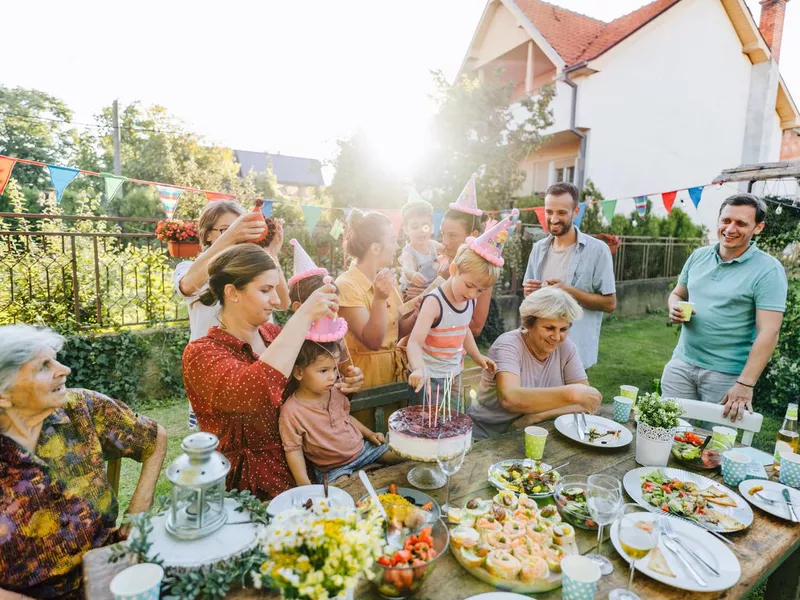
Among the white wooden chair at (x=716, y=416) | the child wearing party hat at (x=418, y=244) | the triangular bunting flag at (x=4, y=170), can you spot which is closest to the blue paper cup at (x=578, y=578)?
the white wooden chair at (x=716, y=416)

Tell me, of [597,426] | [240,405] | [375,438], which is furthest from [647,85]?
[240,405]

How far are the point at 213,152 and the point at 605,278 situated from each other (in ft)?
52.8

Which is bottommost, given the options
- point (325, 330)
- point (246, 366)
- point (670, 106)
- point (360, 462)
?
point (360, 462)

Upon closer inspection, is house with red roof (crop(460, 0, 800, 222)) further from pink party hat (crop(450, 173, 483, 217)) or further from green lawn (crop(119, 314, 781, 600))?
pink party hat (crop(450, 173, 483, 217))

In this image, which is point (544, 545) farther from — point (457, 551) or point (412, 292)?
point (412, 292)

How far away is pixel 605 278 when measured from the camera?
3.57 metres

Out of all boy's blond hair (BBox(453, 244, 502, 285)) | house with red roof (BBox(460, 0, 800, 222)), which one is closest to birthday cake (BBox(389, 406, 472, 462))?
boy's blond hair (BBox(453, 244, 502, 285))

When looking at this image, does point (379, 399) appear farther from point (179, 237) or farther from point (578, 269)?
point (179, 237)

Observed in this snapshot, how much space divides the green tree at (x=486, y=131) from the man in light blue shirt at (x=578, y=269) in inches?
202

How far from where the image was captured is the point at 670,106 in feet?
42.1

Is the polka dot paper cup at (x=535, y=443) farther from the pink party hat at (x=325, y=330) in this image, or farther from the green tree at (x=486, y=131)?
the green tree at (x=486, y=131)

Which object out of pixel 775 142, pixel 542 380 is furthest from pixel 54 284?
pixel 775 142

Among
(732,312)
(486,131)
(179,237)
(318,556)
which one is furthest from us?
(486,131)

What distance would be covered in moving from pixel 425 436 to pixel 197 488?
2.79 feet
